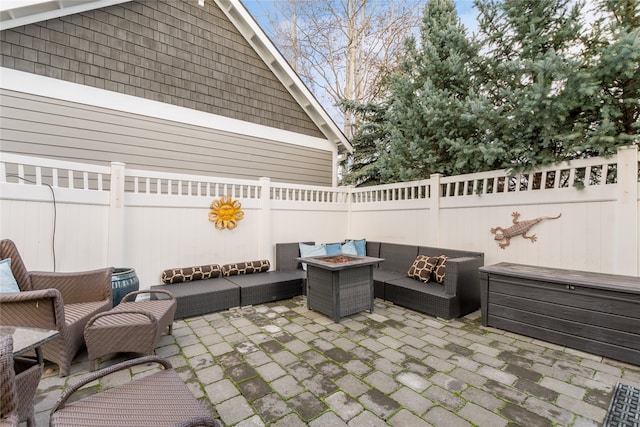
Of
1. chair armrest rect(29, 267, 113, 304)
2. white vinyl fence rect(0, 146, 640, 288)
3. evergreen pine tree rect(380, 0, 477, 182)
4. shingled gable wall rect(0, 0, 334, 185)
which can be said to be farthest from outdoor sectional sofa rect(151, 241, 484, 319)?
shingled gable wall rect(0, 0, 334, 185)

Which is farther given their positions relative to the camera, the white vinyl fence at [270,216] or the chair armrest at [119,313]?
the white vinyl fence at [270,216]

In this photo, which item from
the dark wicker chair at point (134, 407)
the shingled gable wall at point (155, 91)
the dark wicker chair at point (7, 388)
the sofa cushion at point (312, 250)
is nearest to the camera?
the dark wicker chair at point (7, 388)

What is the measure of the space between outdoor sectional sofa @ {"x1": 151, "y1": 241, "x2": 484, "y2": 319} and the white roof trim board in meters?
3.85

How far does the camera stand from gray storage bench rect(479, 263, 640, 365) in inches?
110

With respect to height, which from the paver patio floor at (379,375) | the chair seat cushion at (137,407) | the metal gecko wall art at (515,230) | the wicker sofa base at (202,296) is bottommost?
the paver patio floor at (379,375)

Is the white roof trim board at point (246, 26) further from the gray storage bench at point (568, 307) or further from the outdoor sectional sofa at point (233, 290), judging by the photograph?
the gray storage bench at point (568, 307)

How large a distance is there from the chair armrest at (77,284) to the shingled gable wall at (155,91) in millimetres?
2698

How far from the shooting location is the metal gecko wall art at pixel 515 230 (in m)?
4.11

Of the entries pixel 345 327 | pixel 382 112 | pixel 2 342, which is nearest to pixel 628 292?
pixel 345 327

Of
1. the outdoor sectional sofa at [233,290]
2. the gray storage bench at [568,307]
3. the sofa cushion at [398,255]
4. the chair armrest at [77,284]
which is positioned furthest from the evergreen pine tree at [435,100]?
the chair armrest at [77,284]

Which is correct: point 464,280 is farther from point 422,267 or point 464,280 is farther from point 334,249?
point 334,249

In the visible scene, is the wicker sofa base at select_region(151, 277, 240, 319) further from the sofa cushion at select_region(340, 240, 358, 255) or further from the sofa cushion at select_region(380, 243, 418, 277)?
the sofa cushion at select_region(380, 243, 418, 277)

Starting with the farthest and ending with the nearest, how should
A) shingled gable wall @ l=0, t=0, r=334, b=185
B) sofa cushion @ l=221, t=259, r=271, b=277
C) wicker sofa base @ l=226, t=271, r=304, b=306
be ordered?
sofa cushion @ l=221, t=259, r=271, b=277
shingled gable wall @ l=0, t=0, r=334, b=185
wicker sofa base @ l=226, t=271, r=304, b=306

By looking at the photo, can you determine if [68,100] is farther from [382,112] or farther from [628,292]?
[628,292]
